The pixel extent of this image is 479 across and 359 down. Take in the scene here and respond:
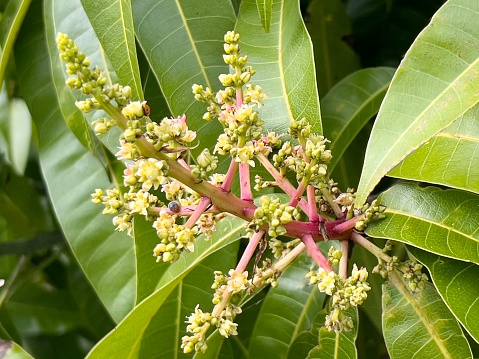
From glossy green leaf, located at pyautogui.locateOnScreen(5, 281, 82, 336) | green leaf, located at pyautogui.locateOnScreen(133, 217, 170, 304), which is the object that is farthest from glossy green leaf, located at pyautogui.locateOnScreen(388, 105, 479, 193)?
glossy green leaf, located at pyautogui.locateOnScreen(5, 281, 82, 336)

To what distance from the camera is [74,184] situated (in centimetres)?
121

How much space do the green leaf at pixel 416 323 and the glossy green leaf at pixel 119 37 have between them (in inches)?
16.1

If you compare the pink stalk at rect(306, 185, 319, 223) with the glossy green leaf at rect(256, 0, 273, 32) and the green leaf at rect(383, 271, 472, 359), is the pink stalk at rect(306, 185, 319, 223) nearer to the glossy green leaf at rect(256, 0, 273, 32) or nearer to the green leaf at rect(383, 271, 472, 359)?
the green leaf at rect(383, 271, 472, 359)

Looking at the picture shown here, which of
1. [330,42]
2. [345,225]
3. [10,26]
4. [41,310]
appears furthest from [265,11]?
[41,310]

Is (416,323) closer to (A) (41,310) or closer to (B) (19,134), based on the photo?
(B) (19,134)

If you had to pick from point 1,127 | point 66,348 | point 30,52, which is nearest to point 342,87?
point 30,52

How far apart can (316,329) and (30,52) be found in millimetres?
758

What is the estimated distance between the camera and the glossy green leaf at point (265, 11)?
872 millimetres

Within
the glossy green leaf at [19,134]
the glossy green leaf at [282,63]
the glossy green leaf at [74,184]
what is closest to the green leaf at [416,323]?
the glossy green leaf at [282,63]

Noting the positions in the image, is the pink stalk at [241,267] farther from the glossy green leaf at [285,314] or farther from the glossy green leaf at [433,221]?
the glossy green leaf at [285,314]

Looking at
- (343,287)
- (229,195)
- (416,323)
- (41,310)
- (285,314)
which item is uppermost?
(229,195)

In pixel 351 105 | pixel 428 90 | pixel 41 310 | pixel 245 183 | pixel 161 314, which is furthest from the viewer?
pixel 41 310

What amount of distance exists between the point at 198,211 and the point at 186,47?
1.15 feet

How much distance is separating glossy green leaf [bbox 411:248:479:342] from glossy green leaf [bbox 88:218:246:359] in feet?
A: 0.84
